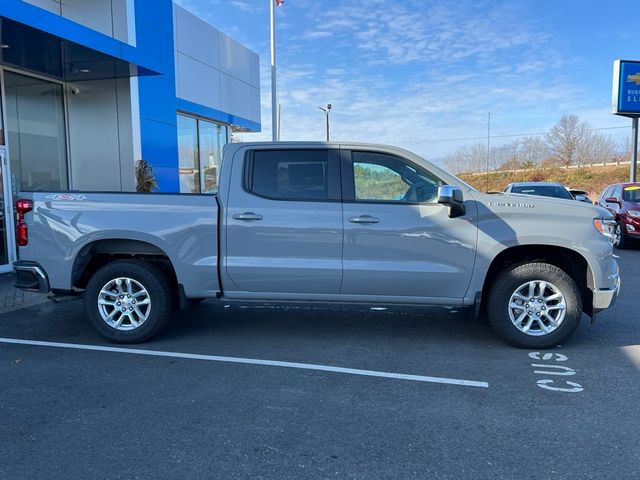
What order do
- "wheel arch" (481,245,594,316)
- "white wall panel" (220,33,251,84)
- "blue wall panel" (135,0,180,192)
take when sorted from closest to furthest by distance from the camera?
1. "wheel arch" (481,245,594,316)
2. "blue wall panel" (135,0,180,192)
3. "white wall panel" (220,33,251,84)

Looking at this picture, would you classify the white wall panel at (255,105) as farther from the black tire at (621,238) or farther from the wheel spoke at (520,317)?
the wheel spoke at (520,317)

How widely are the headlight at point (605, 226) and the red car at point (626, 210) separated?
8505 millimetres

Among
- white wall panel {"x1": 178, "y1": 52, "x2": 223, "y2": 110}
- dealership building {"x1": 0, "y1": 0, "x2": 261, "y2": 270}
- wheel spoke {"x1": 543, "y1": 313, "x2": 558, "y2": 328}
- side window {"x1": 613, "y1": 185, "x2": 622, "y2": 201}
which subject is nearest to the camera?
wheel spoke {"x1": 543, "y1": 313, "x2": 558, "y2": 328}

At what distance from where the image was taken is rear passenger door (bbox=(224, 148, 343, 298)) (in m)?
5.27

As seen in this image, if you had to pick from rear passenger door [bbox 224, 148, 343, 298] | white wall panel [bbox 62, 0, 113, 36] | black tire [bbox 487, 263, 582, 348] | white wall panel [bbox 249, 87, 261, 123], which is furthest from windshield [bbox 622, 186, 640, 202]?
white wall panel [bbox 62, 0, 113, 36]

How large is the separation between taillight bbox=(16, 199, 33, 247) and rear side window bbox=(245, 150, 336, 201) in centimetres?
228

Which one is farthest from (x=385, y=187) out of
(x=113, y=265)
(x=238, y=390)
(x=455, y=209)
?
(x=113, y=265)

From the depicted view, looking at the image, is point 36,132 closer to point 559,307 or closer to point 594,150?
point 559,307

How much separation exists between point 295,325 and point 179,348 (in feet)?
4.63

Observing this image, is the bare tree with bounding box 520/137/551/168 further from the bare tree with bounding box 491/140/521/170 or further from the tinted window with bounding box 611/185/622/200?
the tinted window with bounding box 611/185/622/200

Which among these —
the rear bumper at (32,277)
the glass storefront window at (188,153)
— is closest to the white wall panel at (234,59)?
the glass storefront window at (188,153)

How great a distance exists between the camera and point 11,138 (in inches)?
415

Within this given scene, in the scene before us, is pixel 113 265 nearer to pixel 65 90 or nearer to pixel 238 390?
pixel 238 390

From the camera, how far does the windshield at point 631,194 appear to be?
43.8ft
